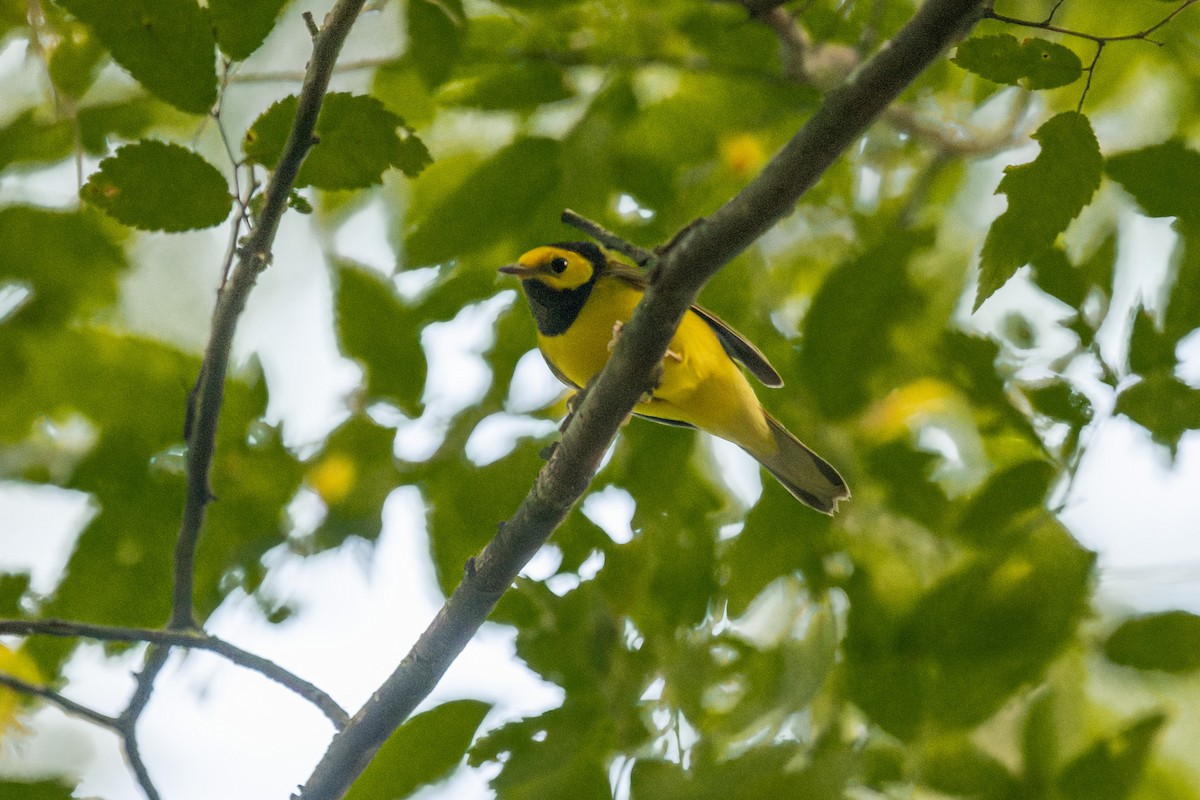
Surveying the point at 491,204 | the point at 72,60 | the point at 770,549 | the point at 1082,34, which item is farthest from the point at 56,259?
the point at 1082,34

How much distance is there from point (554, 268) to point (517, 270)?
0.21 m

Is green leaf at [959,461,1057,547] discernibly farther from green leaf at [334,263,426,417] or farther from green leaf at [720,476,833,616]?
green leaf at [334,263,426,417]

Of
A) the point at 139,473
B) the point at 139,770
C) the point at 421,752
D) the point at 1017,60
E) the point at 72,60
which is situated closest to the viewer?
the point at 1017,60

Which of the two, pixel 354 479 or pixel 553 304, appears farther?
pixel 553 304

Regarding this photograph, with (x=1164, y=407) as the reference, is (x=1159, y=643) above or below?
below

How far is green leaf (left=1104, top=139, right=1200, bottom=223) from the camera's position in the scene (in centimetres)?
212

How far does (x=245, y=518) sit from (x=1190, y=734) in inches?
109

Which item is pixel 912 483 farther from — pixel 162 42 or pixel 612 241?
pixel 162 42

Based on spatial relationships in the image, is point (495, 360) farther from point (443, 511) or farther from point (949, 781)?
point (949, 781)

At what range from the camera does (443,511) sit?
270 cm

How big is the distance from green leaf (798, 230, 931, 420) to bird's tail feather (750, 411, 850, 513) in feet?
0.97

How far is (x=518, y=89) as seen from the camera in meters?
2.85

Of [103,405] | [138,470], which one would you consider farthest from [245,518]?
[103,405]

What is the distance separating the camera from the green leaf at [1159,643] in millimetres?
2342
